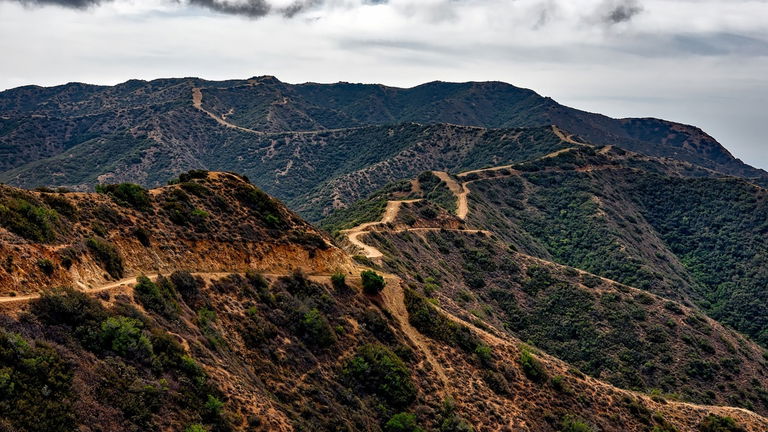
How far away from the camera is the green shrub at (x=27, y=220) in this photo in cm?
2572

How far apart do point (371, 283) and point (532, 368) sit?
1496cm

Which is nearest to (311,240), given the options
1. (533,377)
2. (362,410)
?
(362,410)

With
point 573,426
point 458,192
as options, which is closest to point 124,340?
point 573,426

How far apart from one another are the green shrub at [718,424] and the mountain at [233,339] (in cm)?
17

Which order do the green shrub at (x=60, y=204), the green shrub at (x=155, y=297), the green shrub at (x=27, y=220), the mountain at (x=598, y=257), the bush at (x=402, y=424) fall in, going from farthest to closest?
the mountain at (x=598, y=257) < the bush at (x=402, y=424) < the green shrub at (x=60, y=204) < the green shrub at (x=155, y=297) < the green shrub at (x=27, y=220)

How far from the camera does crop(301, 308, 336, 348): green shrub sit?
110ft

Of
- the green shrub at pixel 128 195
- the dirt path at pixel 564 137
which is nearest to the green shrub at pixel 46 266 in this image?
the green shrub at pixel 128 195

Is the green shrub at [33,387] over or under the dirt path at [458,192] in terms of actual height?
under

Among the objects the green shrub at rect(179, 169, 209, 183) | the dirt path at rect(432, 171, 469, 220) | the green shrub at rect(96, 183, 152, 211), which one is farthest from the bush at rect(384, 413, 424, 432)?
the dirt path at rect(432, 171, 469, 220)

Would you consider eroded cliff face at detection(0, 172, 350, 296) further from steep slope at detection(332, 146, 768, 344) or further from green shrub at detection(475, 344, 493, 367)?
steep slope at detection(332, 146, 768, 344)

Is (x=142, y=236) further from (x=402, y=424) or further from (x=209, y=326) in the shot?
(x=402, y=424)

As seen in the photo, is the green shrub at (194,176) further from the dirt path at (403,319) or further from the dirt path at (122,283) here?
the dirt path at (403,319)

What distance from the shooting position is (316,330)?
111ft

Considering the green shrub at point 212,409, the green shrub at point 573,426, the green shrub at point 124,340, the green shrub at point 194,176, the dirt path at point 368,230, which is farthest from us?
the dirt path at point 368,230
